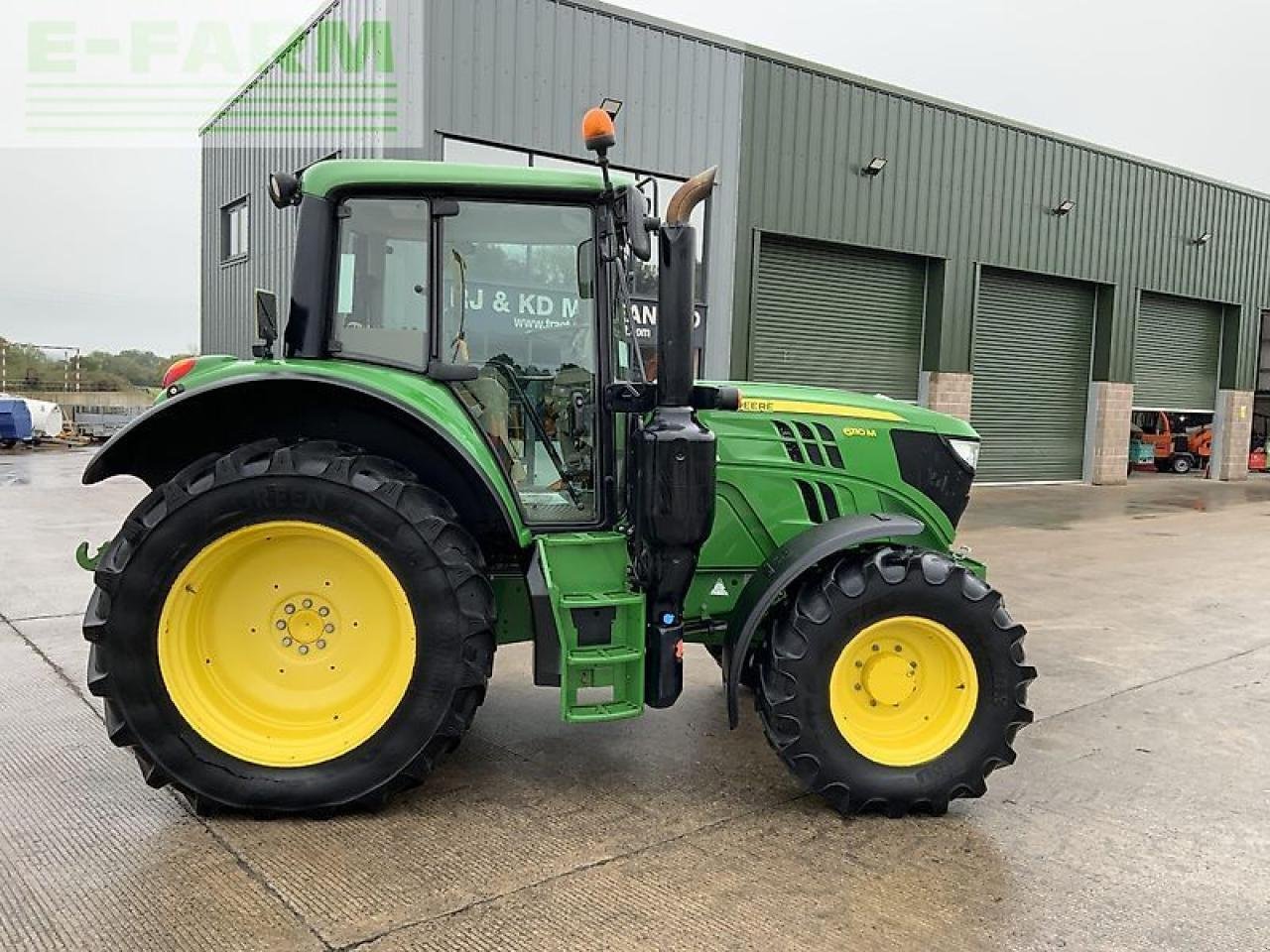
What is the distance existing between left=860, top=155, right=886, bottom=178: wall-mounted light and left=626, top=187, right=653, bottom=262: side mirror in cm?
1182

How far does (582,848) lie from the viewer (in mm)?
3141

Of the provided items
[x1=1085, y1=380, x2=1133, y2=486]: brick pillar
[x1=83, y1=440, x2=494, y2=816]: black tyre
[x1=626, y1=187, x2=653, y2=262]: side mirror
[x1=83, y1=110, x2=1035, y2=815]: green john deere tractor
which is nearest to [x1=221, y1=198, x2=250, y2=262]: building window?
[x1=83, y1=110, x2=1035, y2=815]: green john deere tractor

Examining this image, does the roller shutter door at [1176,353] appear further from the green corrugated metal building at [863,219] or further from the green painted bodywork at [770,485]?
the green painted bodywork at [770,485]

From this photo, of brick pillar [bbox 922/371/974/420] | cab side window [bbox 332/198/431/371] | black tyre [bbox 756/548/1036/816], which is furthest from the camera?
brick pillar [bbox 922/371/974/420]

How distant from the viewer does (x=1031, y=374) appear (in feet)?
57.7

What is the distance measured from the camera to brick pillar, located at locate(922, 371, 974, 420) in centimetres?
1568


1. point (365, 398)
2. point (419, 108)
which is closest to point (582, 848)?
point (365, 398)

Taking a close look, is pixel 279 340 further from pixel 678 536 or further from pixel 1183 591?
pixel 1183 591

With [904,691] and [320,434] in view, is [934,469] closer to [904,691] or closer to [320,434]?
[904,691]

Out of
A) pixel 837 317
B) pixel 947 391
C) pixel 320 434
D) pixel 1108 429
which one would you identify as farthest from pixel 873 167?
pixel 320 434

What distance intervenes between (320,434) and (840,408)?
6.92 feet

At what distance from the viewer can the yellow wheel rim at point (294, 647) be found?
130 inches

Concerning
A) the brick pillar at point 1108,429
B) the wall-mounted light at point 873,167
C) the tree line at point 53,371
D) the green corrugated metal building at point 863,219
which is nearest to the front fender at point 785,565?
the green corrugated metal building at point 863,219

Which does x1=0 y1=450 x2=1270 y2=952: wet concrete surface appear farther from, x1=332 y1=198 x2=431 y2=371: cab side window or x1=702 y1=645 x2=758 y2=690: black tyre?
x1=332 y1=198 x2=431 y2=371: cab side window
